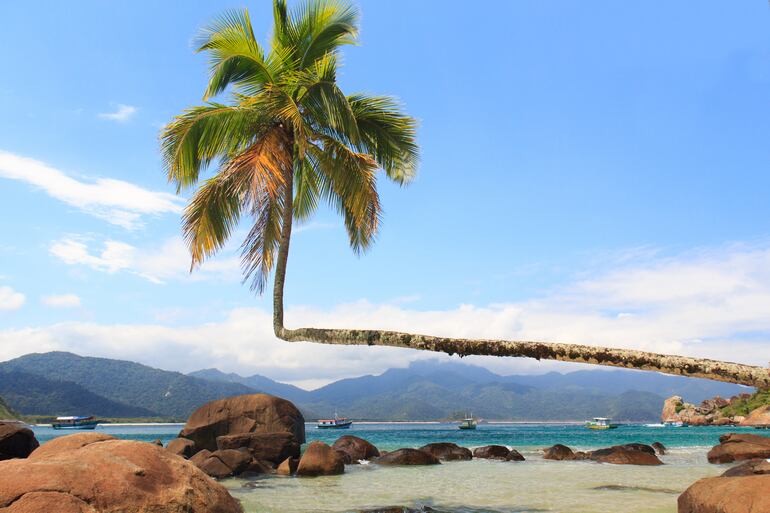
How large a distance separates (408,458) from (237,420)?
7.97 metres

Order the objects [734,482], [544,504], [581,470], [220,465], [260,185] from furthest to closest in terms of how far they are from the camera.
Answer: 1. [581,470]
2. [220,465]
3. [544,504]
4. [260,185]
5. [734,482]

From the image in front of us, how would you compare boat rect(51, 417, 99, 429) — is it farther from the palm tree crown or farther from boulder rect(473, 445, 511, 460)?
the palm tree crown

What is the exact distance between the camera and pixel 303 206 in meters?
15.2

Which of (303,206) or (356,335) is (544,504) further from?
(303,206)

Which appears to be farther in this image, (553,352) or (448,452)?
(448,452)

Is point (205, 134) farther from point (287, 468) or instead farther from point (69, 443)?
point (287, 468)

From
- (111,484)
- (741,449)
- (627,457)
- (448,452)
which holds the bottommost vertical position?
(448,452)

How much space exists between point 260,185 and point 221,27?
4.53 m

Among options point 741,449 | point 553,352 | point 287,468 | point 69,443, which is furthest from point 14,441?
point 741,449

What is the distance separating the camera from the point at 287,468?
20.8m

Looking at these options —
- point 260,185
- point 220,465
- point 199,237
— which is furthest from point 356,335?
point 220,465

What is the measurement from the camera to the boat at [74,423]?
318 feet

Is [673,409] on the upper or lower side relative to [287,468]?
lower

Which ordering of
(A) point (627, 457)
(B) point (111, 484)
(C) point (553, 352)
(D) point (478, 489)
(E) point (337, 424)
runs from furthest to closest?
(E) point (337, 424)
(A) point (627, 457)
(D) point (478, 489)
(C) point (553, 352)
(B) point (111, 484)
